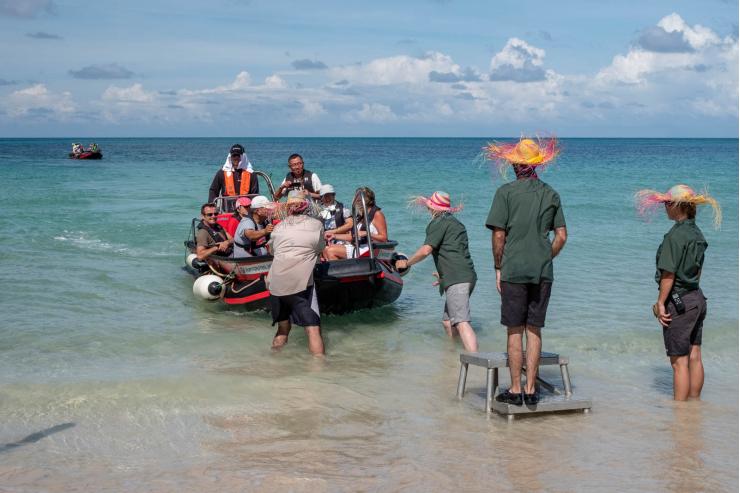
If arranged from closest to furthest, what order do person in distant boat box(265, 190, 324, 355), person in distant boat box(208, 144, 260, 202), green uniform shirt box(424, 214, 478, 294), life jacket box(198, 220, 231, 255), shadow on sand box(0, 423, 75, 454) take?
shadow on sand box(0, 423, 75, 454), green uniform shirt box(424, 214, 478, 294), person in distant boat box(265, 190, 324, 355), life jacket box(198, 220, 231, 255), person in distant boat box(208, 144, 260, 202)

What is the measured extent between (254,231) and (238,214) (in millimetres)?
1414

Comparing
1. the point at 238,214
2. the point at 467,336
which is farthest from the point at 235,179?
the point at 467,336

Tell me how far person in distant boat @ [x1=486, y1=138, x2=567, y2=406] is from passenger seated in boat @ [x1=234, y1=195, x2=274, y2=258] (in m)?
4.32

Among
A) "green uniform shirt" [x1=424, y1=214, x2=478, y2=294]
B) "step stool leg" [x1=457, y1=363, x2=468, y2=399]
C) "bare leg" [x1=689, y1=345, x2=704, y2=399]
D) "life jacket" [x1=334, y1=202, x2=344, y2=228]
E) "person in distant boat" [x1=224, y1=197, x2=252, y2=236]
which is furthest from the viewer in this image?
"person in distant boat" [x1=224, y1=197, x2=252, y2=236]

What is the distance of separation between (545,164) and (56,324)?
667cm

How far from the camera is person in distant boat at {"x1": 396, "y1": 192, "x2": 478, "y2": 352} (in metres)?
8.42

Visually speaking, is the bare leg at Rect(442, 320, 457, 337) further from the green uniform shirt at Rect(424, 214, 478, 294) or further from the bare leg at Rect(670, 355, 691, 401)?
the bare leg at Rect(670, 355, 691, 401)

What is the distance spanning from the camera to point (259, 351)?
31.4 ft

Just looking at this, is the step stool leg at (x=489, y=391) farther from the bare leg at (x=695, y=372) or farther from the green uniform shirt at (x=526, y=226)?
the bare leg at (x=695, y=372)

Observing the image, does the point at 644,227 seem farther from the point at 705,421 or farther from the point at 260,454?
the point at 260,454

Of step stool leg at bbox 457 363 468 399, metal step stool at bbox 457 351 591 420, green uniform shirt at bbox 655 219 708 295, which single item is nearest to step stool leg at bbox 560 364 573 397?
metal step stool at bbox 457 351 591 420

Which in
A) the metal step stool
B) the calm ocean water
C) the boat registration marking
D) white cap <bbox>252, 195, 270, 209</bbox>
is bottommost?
the calm ocean water

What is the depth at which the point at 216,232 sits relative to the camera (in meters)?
12.1

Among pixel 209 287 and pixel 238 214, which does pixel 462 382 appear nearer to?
pixel 209 287
